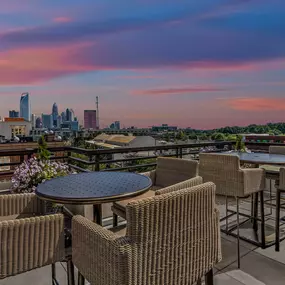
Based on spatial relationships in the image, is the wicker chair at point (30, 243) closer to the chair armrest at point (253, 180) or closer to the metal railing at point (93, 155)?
the chair armrest at point (253, 180)

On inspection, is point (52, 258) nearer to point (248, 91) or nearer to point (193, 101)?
point (248, 91)

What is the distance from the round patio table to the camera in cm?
159

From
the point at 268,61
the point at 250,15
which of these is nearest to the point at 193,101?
the point at 268,61

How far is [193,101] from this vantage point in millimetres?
9602

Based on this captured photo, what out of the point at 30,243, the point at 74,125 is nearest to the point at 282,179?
the point at 30,243

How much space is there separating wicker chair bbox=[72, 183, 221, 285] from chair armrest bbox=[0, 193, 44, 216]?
22.1 inches

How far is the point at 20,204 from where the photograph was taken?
1.84 metres

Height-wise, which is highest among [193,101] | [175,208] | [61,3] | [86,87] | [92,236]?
[61,3]

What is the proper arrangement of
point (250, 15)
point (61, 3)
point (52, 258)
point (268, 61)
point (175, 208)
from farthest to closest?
point (268, 61)
point (250, 15)
point (61, 3)
point (52, 258)
point (175, 208)

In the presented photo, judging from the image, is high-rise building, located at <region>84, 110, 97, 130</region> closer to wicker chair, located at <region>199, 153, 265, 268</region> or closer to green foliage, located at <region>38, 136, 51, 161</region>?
green foliage, located at <region>38, 136, 51, 161</region>

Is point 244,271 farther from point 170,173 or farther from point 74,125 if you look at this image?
point 74,125

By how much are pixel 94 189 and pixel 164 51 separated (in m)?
6.26

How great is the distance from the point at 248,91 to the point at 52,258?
8144 millimetres

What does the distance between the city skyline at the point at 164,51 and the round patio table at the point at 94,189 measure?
14.2 feet
